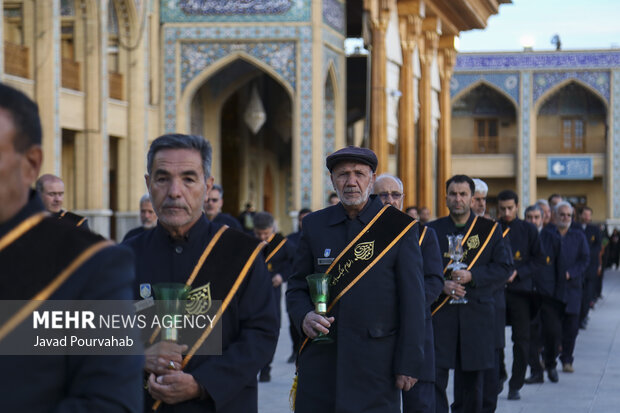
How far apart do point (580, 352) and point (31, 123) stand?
8.99 m

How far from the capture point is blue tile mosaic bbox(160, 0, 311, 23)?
1712 centimetres

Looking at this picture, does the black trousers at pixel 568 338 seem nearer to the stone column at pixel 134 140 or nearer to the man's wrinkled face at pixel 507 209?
the man's wrinkled face at pixel 507 209

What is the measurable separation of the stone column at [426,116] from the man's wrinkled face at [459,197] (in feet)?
57.7

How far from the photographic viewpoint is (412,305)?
12.8 ft

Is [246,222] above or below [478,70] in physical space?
below

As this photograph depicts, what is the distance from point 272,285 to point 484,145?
3152 cm

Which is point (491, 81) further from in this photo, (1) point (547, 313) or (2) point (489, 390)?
(2) point (489, 390)

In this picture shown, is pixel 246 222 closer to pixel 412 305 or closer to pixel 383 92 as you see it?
pixel 383 92

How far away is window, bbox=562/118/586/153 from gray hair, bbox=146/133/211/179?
1256 inches

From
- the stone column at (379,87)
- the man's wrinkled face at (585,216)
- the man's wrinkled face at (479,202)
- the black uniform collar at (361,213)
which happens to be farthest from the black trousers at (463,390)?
the stone column at (379,87)

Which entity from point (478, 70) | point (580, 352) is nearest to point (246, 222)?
point (580, 352)

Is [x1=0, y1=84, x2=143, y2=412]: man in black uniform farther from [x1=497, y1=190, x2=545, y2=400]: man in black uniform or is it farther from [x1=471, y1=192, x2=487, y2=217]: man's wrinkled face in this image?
[x1=497, y1=190, x2=545, y2=400]: man in black uniform

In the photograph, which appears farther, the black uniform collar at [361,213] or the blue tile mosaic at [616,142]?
the blue tile mosaic at [616,142]

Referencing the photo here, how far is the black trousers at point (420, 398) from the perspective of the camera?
14.9 feet
